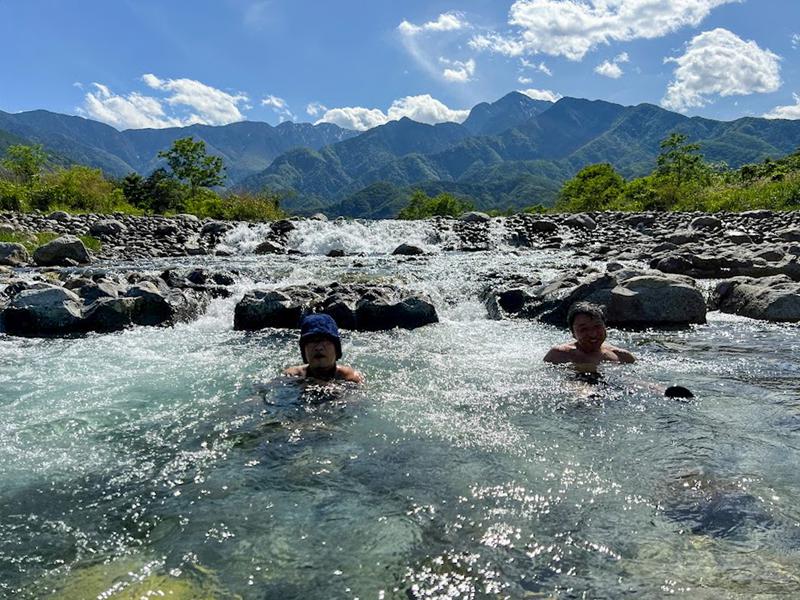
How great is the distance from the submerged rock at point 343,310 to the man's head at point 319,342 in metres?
3.83

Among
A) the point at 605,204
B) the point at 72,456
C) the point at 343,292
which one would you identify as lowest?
the point at 72,456

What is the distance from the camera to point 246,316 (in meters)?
10.6

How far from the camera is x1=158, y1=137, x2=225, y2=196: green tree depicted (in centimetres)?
5606

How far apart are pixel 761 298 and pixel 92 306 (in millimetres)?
12787

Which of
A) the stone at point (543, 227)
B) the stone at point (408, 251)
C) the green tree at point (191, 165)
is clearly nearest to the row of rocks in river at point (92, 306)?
the stone at point (408, 251)

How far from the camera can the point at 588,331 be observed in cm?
712

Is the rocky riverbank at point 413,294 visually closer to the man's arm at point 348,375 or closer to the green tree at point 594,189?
the man's arm at point 348,375

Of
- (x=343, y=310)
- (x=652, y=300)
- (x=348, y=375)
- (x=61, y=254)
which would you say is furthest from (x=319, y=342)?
(x=61, y=254)

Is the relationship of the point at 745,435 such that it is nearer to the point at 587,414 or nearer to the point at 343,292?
the point at 587,414

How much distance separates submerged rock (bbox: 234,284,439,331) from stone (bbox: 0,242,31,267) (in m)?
12.1

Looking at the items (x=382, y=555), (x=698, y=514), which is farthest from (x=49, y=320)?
(x=698, y=514)

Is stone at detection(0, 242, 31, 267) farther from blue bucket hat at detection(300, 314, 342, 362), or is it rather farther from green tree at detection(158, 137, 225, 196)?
green tree at detection(158, 137, 225, 196)

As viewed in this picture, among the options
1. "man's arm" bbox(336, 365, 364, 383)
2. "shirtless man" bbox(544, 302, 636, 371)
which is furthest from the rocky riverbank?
"man's arm" bbox(336, 365, 364, 383)

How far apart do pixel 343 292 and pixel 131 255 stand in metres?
14.3
